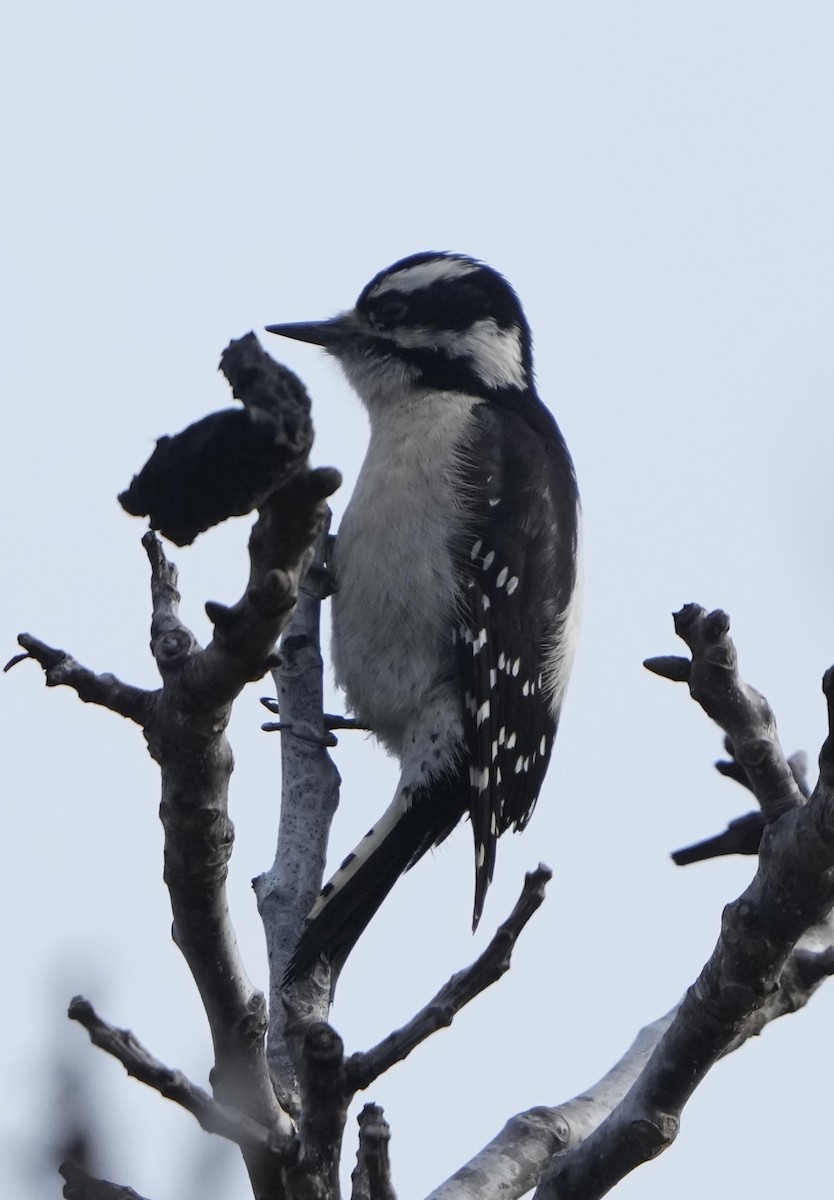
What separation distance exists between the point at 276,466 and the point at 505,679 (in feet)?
8.68

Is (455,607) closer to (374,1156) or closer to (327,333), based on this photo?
(327,333)

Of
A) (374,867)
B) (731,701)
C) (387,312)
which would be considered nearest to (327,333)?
(387,312)

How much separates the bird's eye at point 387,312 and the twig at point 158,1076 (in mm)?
3271

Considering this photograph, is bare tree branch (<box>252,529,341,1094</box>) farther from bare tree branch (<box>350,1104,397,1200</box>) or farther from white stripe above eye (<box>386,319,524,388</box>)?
white stripe above eye (<box>386,319,524,388</box>)

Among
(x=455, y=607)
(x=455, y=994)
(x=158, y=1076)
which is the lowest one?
(x=158, y=1076)

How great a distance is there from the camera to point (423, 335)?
197 inches

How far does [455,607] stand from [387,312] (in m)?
1.20

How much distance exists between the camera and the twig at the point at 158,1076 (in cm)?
Answer: 203

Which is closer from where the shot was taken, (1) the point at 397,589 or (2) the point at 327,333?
(1) the point at 397,589

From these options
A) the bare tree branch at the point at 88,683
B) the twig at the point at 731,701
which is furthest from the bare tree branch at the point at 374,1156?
the twig at the point at 731,701

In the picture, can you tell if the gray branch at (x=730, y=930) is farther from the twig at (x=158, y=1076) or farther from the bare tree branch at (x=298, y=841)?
the bare tree branch at (x=298, y=841)

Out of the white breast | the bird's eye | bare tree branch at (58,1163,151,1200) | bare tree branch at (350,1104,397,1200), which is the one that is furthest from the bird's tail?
the bird's eye

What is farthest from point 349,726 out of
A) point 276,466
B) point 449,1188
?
point 276,466

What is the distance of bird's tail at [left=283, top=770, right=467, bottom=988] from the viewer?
3316 mm
